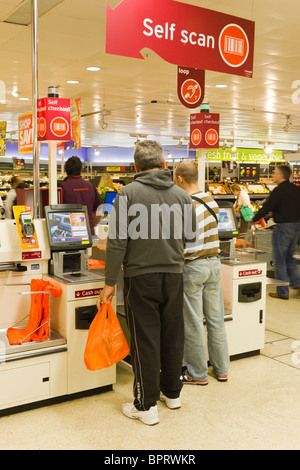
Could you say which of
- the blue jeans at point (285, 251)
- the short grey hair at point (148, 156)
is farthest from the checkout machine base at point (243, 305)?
the blue jeans at point (285, 251)

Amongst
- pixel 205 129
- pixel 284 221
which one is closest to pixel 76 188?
pixel 205 129

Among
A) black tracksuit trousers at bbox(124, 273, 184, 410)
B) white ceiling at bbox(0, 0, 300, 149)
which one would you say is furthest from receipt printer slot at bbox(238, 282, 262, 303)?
white ceiling at bbox(0, 0, 300, 149)

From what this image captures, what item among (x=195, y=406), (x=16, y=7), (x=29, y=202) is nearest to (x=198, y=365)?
(x=195, y=406)

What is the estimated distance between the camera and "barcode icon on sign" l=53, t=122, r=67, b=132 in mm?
4148

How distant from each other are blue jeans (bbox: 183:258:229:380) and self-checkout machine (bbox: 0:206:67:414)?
938 mm

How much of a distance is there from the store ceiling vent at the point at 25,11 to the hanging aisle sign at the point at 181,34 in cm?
221

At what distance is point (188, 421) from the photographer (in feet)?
10.3

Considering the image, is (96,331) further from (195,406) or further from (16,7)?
(16,7)

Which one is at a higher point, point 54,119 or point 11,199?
point 54,119

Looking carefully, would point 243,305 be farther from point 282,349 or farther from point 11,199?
point 11,199

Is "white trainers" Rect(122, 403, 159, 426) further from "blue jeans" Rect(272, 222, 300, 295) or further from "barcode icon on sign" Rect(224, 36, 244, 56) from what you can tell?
"blue jeans" Rect(272, 222, 300, 295)

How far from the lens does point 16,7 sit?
5141 mm

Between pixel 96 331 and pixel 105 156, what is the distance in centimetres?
2197

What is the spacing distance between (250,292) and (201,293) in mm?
849
